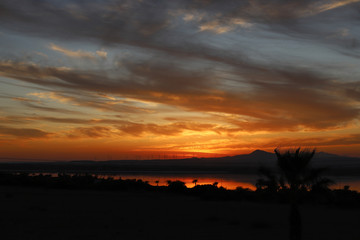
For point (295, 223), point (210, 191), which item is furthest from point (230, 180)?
point (295, 223)

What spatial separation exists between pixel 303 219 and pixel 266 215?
2.20m

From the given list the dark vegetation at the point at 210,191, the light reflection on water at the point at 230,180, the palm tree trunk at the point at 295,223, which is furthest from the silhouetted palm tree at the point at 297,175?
the light reflection on water at the point at 230,180

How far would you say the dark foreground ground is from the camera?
49.0ft

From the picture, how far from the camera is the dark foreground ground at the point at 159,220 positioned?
14.9 meters

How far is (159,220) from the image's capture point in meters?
18.8

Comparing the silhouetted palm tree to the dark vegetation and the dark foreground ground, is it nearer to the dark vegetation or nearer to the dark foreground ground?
the dark foreground ground

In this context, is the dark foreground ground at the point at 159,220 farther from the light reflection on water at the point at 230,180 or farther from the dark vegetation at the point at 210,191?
the light reflection on water at the point at 230,180

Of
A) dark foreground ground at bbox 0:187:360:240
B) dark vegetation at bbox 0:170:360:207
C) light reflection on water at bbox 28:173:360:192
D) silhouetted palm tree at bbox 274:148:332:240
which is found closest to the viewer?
silhouetted palm tree at bbox 274:148:332:240

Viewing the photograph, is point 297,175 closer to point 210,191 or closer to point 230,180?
point 210,191

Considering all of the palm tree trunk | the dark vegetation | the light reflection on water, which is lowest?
the light reflection on water

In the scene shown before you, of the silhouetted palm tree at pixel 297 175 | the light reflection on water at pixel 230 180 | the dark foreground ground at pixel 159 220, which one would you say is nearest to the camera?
the silhouetted palm tree at pixel 297 175

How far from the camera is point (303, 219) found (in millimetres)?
19859

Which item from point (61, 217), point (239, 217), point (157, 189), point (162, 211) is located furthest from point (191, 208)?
point (157, 189)

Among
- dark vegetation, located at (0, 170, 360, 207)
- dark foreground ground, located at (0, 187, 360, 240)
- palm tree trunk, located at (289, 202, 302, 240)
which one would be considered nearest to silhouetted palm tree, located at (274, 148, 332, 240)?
palm tree trunk, located at (289, 202, 302, 240)
